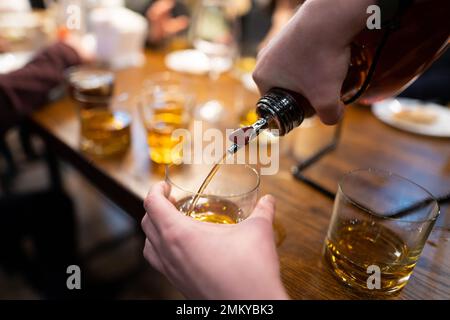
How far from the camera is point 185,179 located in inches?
26.4

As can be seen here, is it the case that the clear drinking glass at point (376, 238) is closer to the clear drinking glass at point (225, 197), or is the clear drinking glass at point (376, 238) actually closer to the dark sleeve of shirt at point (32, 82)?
the clear drinking glass at point (225, 197)

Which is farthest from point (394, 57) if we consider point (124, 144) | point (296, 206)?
point (124, 144)

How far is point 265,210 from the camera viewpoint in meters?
0.43

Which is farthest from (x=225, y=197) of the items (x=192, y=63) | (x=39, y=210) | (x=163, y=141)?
(x=192, y=63)

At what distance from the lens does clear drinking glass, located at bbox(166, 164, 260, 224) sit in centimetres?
47

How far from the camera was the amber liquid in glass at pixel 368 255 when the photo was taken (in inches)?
17.9

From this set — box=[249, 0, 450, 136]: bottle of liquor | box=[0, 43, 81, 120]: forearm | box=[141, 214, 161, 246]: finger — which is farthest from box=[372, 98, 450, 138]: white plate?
box=[0, 43, 81, 120]: forearm

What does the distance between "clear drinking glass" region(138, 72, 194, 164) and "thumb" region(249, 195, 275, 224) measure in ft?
0.92

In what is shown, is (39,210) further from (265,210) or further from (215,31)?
(265,210)

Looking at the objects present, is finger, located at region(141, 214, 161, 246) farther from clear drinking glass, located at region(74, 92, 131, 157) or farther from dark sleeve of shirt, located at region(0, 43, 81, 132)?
dark sleeve of shirt, located at region(0, 43, 81, 132)

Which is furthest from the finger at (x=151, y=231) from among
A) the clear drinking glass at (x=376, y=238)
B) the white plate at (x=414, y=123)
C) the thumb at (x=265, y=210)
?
the white plate at (x=414, y=123)

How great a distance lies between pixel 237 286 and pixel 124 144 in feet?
1.62

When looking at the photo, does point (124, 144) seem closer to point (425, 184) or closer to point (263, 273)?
point (263, 273)

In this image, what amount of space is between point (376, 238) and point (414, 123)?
0.55m
